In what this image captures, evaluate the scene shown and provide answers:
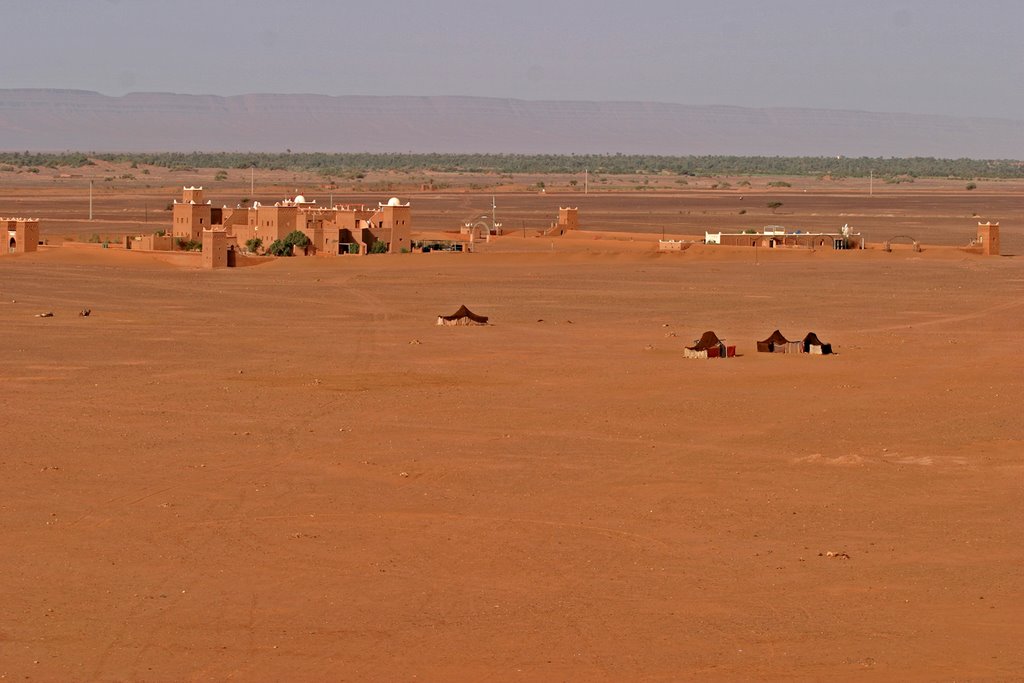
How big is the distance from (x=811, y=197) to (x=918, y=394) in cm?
9986

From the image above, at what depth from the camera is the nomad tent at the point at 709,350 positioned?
29.7 m

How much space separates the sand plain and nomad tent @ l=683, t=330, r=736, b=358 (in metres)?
0.48

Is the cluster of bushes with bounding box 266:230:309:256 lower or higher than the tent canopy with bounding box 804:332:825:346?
higher

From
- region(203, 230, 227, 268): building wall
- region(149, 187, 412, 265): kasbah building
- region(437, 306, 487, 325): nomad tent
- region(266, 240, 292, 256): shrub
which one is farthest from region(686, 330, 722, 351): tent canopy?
region(266, 240, 292, 256): shrub

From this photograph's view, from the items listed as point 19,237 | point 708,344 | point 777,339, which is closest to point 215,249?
point 19,237

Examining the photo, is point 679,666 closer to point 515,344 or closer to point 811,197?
point 515,344

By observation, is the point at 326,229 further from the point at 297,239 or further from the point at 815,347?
the point at 815,347

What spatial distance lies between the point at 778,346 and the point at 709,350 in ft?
6.25

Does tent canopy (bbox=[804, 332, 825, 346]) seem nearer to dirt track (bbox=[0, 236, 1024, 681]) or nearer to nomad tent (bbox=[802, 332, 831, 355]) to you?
nomad tent (bbox=[802, 332, 831, 355])

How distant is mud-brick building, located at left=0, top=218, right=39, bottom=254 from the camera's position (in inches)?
2205

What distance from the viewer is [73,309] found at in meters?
38.7

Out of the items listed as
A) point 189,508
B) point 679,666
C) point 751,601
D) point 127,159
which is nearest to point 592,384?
point 189,508

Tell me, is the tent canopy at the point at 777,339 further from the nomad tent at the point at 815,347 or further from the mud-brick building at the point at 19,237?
the mud-brick building at the point at 19,237

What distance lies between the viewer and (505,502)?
1794 centimetres
